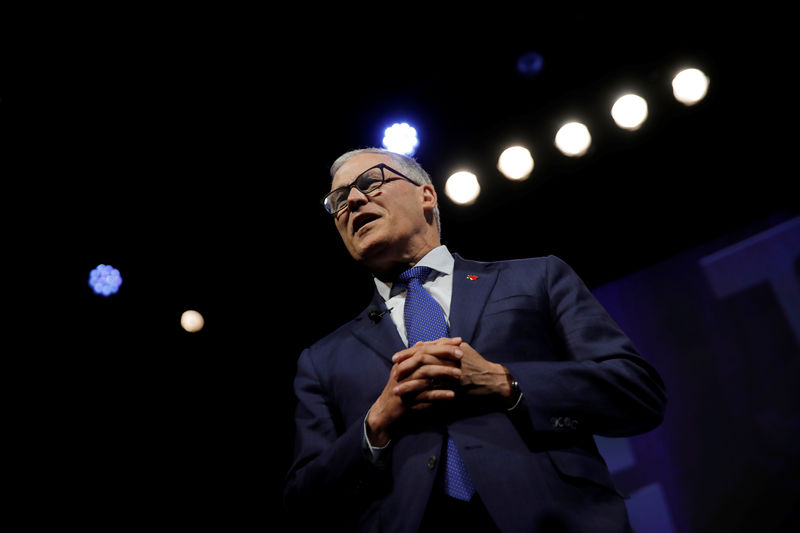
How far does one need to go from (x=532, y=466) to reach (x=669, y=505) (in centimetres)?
248

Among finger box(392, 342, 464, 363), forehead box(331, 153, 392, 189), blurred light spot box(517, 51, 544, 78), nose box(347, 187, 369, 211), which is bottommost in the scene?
finger box(392, 342, 464, 363)

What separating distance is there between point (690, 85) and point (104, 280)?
14.7 feet

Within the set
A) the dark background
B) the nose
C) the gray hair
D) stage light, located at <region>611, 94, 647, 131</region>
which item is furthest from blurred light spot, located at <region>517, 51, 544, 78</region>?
the nose

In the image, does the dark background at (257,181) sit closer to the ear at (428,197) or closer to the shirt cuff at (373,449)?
the ear at (428,197)

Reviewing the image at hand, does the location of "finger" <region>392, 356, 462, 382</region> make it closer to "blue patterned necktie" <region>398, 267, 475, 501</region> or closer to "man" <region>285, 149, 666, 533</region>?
"man" <region>285, 149, 666, 533</region>

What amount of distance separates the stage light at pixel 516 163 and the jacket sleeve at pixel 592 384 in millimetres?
2354

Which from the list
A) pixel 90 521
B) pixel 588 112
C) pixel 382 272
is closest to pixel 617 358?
pixel 382 272

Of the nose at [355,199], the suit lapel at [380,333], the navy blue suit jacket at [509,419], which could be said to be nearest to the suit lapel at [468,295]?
the navy blue suit jacket at [509,419]

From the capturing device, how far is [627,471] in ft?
11.4

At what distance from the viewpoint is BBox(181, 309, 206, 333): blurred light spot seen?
173 inches

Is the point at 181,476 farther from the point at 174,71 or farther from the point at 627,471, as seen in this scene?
the point at 627,471

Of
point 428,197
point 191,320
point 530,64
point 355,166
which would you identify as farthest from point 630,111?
point 191,320

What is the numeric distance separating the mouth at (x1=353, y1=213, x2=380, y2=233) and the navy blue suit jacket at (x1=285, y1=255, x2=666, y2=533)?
0.44 metres

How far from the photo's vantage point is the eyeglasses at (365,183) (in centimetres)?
232
